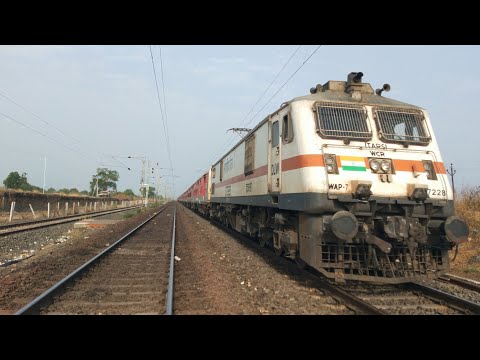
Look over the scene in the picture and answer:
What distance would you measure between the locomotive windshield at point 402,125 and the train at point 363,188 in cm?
2

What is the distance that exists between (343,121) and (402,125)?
1.22 metres

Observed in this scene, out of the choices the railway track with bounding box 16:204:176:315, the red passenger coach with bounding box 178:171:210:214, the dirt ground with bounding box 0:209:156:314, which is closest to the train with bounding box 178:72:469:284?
the railway track with bounding box 16:204:176:315

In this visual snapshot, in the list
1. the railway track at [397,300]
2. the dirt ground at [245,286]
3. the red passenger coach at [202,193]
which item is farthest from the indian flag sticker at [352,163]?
the red passenger coach at [202,193]

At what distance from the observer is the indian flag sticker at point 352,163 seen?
20.1 feet

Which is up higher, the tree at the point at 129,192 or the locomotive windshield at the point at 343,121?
the tree at the point at 129,192

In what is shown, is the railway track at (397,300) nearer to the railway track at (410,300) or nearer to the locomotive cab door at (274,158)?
the railway track at (410,300)

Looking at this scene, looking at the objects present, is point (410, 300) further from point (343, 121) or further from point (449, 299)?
point (343, 121)

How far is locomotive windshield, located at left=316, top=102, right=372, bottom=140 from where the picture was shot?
6.48m

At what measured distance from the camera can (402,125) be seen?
271 inches

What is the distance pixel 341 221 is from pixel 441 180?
7.66 feet

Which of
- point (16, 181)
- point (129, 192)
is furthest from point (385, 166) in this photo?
point (129, 192)
